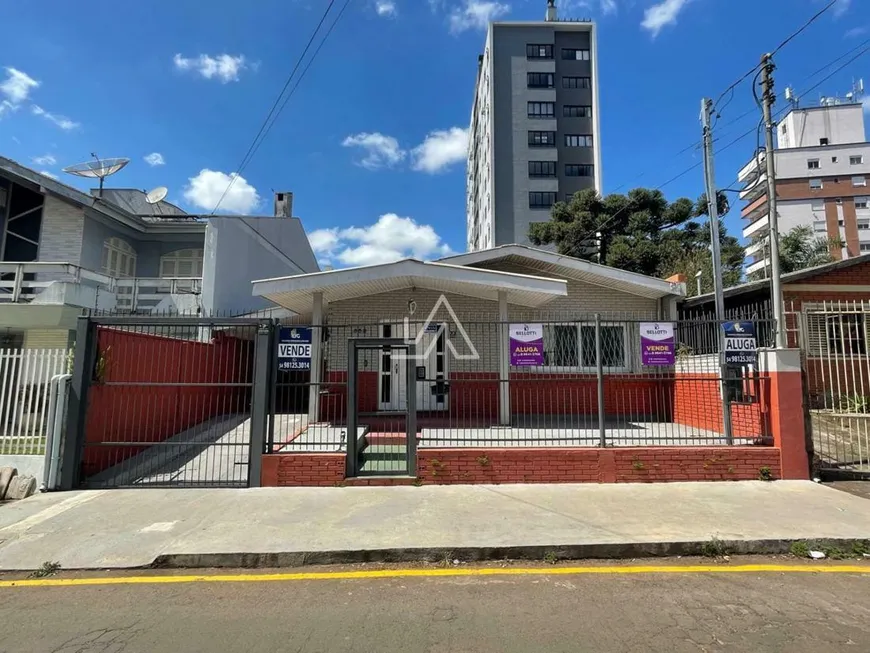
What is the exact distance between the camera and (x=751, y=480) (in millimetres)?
7137

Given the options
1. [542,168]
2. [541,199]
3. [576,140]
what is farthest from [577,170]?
[541,199]

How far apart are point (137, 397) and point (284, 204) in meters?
19.7

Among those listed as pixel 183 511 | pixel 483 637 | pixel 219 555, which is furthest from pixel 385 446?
pixel 483 637

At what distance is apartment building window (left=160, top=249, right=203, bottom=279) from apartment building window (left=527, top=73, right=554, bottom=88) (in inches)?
1574

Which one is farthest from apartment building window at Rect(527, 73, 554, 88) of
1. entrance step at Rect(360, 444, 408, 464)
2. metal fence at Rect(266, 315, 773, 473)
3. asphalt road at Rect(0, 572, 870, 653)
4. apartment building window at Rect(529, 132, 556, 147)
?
asphalt road at Rect(0, 572, 870, 653)

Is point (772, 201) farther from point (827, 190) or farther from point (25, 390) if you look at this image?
point (827, 190)

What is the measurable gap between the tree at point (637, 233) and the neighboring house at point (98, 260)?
1899cm

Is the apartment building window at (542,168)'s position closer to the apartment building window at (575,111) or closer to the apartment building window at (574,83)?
the apartment building window at (575,111)

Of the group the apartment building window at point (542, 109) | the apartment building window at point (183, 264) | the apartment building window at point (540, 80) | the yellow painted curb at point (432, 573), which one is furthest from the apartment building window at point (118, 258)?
the apartment building window at point (540, 80)

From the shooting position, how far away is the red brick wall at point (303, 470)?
7.03 meters

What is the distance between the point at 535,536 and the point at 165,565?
359cm

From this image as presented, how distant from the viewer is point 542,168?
46.8 m

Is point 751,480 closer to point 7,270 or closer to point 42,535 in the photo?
point 42,535

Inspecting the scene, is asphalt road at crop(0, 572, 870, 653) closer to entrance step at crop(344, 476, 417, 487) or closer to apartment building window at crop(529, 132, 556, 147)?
entrance step at crop(344, 476, 417, 487)
